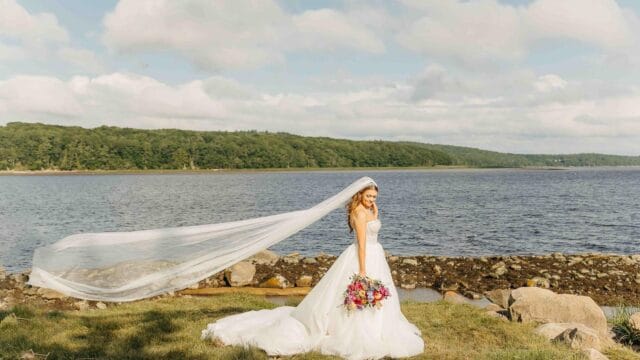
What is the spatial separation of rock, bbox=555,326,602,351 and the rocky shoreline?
937cm

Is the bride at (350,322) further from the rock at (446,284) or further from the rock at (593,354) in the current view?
the rock at (446,284)

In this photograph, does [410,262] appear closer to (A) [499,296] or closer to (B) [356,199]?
(A) [499,296]

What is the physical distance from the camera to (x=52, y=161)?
175375 mm

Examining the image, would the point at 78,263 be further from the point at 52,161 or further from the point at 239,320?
the point at 52,161

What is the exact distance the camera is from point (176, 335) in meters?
11.2

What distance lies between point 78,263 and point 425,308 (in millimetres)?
8974

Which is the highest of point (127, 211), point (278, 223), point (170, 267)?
point (278, 223)

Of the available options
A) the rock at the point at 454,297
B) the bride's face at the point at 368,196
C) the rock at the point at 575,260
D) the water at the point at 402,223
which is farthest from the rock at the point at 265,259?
the bride's face at the point at 368,196

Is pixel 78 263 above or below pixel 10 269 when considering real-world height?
above

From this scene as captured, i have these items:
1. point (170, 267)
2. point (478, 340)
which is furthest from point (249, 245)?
point (478, 340)

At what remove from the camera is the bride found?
9719mm

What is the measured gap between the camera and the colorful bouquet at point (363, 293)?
32.0ft

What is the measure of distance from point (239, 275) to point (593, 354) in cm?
1400

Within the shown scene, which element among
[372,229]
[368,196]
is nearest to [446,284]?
[372,229]
